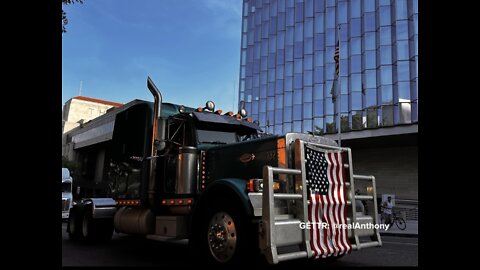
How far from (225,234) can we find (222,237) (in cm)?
9

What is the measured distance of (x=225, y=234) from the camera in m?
5.94

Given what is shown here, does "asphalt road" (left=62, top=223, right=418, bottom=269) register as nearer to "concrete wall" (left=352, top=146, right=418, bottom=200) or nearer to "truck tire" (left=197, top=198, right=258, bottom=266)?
"truck tire" (left=197, top=198, right=258, bottom=266)

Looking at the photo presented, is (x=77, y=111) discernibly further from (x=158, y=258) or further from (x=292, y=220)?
(x=292, y=220)

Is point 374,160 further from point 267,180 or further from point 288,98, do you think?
point 267,180

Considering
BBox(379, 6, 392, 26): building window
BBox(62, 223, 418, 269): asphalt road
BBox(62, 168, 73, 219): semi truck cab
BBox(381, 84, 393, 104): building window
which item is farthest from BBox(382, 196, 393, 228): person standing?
BBox(379, 6, 392, 26): building window

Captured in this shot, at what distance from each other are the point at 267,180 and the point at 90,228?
256 inches

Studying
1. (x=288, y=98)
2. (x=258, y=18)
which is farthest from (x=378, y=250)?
(x=258, y=18)

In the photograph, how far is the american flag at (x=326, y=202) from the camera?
223 inches

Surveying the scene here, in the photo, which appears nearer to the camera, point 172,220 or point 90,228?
point 172,220

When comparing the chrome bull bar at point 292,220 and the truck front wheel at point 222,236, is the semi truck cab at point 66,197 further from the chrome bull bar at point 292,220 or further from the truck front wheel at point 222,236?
the chrome bull bar at point 292,220

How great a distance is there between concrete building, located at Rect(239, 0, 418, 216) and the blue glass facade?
8 centimetres

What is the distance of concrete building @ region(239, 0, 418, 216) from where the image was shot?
3166cm
